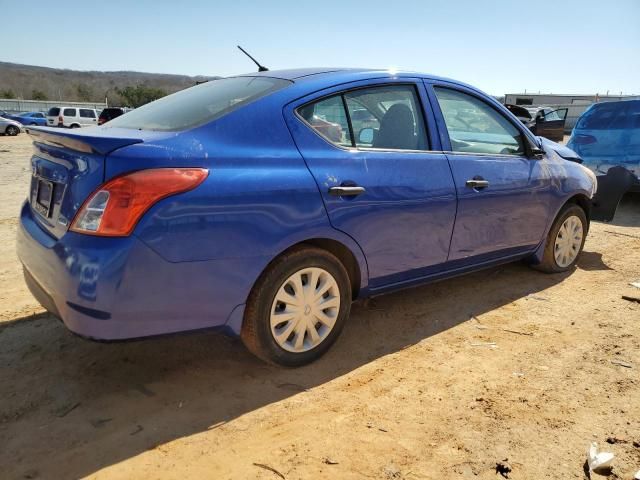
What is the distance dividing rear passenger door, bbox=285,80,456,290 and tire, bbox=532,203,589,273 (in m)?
1.58

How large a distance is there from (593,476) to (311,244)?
1712 mm

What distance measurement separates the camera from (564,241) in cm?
461

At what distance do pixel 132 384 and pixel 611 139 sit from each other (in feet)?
25.5

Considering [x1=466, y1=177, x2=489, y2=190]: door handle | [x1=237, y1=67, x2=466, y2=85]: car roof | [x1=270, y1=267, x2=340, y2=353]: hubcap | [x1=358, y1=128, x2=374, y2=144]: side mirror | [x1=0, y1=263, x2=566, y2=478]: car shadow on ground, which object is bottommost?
[x1=0, y1=263, x2=566, y2=478]: car shadow on ground

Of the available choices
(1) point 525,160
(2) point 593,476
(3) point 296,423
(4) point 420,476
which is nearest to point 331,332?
(3) point 296,423

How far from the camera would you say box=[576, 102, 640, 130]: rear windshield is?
777cm

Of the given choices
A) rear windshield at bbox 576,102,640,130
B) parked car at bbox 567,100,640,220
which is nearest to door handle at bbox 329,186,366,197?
parked car at bbox 567,100,640,220

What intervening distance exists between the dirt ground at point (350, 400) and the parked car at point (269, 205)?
0.32m

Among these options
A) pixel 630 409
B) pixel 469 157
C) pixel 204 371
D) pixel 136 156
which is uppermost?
pixel 469 157

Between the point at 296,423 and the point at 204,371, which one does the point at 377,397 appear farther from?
the point at 204,371

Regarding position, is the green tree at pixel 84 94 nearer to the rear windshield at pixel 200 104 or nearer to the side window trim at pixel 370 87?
the rear windshield at pixel 200 104

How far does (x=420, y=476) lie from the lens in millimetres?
2064

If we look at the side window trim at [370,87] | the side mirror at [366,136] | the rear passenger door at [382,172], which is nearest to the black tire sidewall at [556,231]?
the rear passenger door at [382,172]

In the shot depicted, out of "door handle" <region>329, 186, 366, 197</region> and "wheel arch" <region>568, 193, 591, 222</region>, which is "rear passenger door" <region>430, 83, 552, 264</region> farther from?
"door handle" <region>329, 186, 366, 197</region>
